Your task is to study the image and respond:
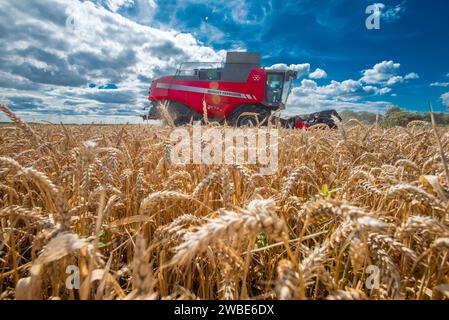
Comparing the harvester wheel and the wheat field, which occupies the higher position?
the harvester wheel

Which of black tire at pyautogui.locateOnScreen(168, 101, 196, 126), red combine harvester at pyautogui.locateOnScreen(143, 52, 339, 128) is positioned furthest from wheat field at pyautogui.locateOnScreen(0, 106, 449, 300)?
black tire at pyautogui.locateOnScreen(168, 101, 196, 126)

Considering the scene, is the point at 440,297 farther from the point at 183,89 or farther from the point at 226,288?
the point at 183,89

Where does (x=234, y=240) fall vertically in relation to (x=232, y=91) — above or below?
below

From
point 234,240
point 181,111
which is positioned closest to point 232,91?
point 181,111

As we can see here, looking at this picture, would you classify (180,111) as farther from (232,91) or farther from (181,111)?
(232,91)

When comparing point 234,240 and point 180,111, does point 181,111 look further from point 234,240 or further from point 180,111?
point 234,240

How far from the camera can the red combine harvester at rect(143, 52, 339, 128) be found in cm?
1630

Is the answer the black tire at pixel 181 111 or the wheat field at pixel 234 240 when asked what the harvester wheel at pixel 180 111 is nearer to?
the black tire at pixel 181 111

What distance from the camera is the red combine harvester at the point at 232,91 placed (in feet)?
53.5

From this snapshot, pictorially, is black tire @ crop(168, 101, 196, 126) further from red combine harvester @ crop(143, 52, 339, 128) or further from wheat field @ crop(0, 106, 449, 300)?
wheat field @ crop(0, 106, 449, 300)

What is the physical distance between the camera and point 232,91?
16672 mm

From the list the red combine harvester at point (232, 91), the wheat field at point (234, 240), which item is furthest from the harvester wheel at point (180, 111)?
the wheat field at point (234, 240)

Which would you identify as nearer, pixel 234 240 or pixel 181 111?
pixel 234 240
